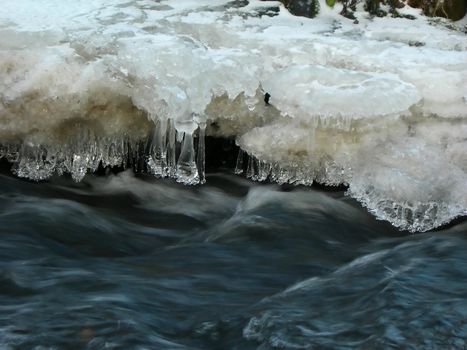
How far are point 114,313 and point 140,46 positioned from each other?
7.35ft

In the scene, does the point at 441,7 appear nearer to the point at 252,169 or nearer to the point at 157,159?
the point at 252,169

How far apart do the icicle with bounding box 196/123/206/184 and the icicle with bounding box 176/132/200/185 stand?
6 centimetres

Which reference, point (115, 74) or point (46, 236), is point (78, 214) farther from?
point (115, 74)

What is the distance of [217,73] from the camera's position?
5.31 m

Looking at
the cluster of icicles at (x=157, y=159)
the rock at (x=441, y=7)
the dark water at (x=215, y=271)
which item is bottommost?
the dark water at (x=215, y=271)

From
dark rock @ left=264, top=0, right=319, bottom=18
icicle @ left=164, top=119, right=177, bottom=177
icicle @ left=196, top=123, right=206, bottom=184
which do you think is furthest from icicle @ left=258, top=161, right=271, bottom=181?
dark rock @ left=264, top=0, right=319, bottom=18

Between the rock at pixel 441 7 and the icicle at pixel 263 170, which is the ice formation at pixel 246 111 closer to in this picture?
the icicle at pixel 263 170

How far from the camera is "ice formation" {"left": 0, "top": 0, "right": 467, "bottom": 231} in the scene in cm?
516

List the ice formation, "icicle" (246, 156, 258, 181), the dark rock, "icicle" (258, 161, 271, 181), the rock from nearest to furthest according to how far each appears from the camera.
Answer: the ice formation < "icicle" (258, 161, 271, 181) < "icicle" (246, 156, 258, 181) < the dark rock < the rock

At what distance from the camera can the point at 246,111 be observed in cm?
546

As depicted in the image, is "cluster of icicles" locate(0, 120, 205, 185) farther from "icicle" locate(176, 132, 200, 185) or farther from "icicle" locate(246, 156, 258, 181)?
"icicle" locate(246, 156, 258, 181)

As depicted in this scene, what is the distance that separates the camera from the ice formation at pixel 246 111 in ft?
16.9

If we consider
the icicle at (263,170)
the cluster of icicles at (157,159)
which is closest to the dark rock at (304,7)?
the cluster of icicles at (157,159)

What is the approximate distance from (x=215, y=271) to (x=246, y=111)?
1341mm
